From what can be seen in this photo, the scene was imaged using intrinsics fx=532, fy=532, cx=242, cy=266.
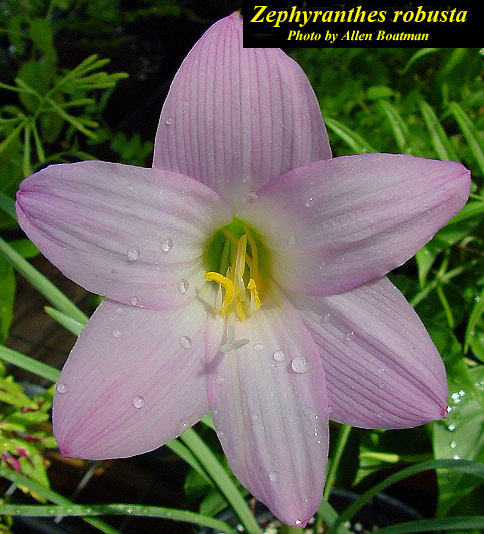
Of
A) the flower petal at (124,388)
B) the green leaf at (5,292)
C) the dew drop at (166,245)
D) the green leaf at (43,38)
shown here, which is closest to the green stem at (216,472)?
the flower petal at (124,388)

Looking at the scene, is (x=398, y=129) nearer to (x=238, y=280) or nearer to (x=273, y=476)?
(x=238, y=280)

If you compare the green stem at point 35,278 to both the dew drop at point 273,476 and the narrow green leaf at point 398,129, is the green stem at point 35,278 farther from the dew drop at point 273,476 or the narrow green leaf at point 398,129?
the narrow green leaf at point 398,129

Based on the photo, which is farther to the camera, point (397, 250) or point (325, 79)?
point (325, 79)

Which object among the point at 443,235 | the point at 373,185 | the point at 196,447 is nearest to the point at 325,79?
the point at 443,235

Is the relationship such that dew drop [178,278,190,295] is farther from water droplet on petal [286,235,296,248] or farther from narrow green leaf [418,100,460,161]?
narrow green leaf [418,100,460,161]

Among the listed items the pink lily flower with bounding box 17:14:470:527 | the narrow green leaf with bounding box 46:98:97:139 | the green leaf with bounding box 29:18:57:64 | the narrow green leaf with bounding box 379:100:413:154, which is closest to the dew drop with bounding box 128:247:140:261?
the pink lily flower with bounding box 17:14:470:527

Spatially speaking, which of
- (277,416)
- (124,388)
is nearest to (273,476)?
Result: (277,416)

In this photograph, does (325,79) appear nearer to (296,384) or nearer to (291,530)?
(296,384)
